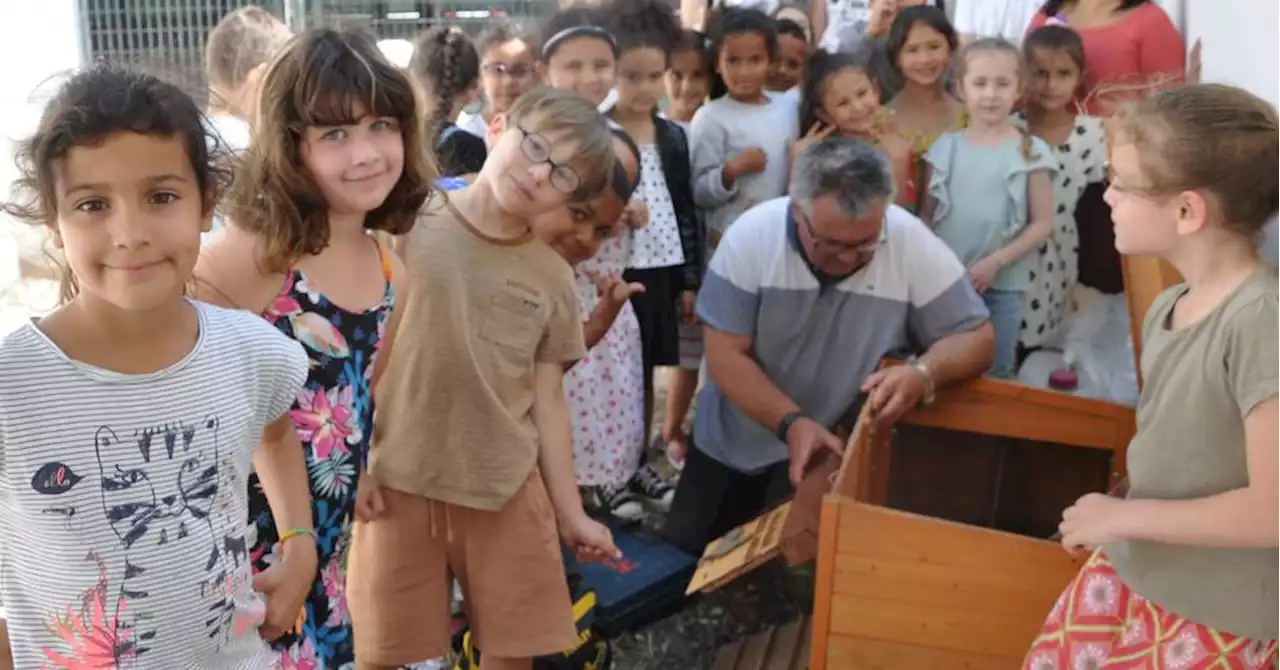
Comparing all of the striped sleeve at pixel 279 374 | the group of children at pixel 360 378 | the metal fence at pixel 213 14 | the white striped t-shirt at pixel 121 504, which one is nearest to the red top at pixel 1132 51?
the group of children at pixel 360 378

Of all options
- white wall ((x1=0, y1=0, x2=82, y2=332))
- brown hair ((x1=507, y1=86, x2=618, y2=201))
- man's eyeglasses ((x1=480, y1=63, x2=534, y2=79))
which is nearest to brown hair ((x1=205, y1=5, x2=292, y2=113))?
man's eyeglasses ((x1=480, y1=63, x2=534, y2=79))

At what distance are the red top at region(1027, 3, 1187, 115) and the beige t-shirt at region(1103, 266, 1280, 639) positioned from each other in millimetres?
1821

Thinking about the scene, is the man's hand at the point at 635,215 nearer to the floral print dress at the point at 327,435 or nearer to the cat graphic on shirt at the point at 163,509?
the floral print dress at the point at 327,435

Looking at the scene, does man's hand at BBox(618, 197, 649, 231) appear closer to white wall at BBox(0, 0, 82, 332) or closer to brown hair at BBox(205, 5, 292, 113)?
brown hair at BBox(205, 5, 292, 113)

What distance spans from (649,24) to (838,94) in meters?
0.62

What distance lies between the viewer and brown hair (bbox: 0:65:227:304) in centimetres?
120

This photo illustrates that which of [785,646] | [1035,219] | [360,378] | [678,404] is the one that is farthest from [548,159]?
[678,404]

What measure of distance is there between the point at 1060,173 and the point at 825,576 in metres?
1.75

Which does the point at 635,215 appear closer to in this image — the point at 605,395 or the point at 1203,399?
the point at 605,395

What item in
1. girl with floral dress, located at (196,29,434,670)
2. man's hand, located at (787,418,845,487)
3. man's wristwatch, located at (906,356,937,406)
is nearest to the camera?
girl with floral dress, located at (196,29,434,670)

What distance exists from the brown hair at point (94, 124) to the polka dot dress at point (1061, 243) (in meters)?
2.37

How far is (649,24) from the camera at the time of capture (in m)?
3.44

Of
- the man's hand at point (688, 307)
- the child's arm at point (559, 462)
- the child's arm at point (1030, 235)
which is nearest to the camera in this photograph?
the child's arm at point (559, 462)

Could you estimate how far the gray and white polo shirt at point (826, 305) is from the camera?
8.64 feet
